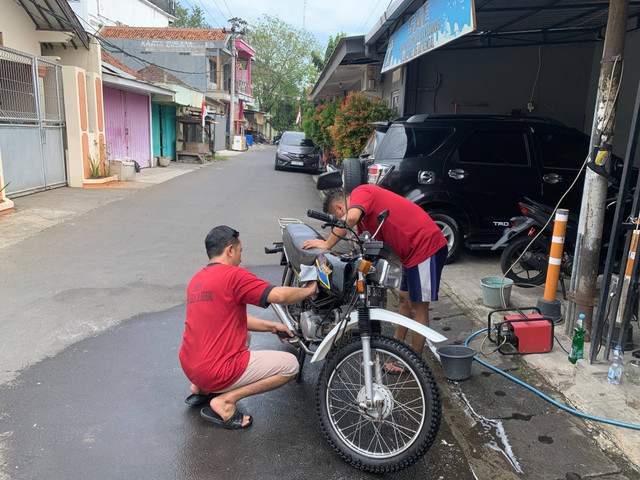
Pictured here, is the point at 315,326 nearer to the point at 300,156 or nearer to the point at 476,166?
the point at 476,166

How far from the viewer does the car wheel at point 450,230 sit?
Result: 6.54 m

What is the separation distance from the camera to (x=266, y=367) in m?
3.14

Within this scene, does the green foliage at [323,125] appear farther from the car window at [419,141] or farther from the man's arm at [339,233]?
the man's arm at [339,233]

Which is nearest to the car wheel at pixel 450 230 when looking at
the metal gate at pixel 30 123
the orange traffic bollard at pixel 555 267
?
the orange traffic bollard at pixel 555 267

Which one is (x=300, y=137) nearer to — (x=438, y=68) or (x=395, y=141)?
(x=438, y=68)

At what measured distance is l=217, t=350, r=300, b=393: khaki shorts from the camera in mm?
3102

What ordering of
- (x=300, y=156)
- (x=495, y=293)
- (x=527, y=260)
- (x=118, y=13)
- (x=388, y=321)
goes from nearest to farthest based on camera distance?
(x=388, y=321) < (x=495, y=293) < (x=527, y=260) < (x=300, y=156) < (x=118, y=13)

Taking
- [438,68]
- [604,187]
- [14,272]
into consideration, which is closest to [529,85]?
[438,68]

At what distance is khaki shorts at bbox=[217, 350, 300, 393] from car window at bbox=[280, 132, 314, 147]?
18.3 meters

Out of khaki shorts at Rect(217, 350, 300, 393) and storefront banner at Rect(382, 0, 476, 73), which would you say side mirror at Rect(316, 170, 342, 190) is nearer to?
storefront banner at Rect(382, 0, 476, 73)

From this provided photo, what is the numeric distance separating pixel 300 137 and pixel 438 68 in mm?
11674

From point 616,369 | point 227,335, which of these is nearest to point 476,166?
point 616,369

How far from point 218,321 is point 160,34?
3479cm

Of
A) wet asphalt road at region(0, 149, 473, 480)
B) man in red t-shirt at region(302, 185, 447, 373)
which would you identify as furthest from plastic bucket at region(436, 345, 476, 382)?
wet asphalt road at region(0, 149, 473, 480)
